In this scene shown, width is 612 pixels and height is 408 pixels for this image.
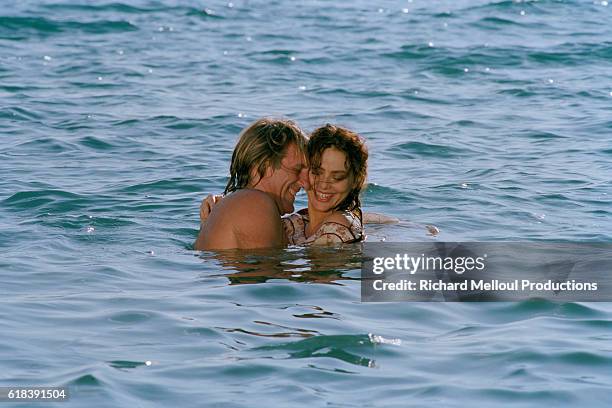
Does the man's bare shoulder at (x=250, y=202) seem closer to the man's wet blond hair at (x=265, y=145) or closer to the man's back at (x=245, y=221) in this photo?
the man's back at (x=245, y=221)

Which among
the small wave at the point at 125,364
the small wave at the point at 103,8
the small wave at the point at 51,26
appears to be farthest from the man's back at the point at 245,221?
the small wave at the point at 103,8

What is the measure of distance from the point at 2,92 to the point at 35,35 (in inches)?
190

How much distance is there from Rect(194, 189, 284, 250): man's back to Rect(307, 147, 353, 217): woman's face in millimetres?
307

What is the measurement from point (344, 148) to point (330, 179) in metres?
0.22

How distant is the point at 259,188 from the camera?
8.38 meters

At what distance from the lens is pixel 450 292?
731 centimetres

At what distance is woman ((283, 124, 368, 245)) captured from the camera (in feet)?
26.2

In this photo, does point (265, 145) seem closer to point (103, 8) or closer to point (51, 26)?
point (51, 26)

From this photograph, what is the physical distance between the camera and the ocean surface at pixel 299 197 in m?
5.73

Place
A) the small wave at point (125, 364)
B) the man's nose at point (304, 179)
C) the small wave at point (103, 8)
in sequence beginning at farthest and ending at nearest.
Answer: the small wave at point (103, 8) → the man's nose at point (304, 179) → the small wave at point (125, 364)

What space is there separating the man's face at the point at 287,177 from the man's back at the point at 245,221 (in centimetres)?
37

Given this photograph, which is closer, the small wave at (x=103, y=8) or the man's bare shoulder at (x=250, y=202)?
the man's bare shoulder at (x=250, y=202)

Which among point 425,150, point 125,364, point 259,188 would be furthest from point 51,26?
point 125,364

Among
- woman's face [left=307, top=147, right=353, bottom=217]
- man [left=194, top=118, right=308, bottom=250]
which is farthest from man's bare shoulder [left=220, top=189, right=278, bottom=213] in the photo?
woman's face [left=307, top=147, right=353, bottom=217]
